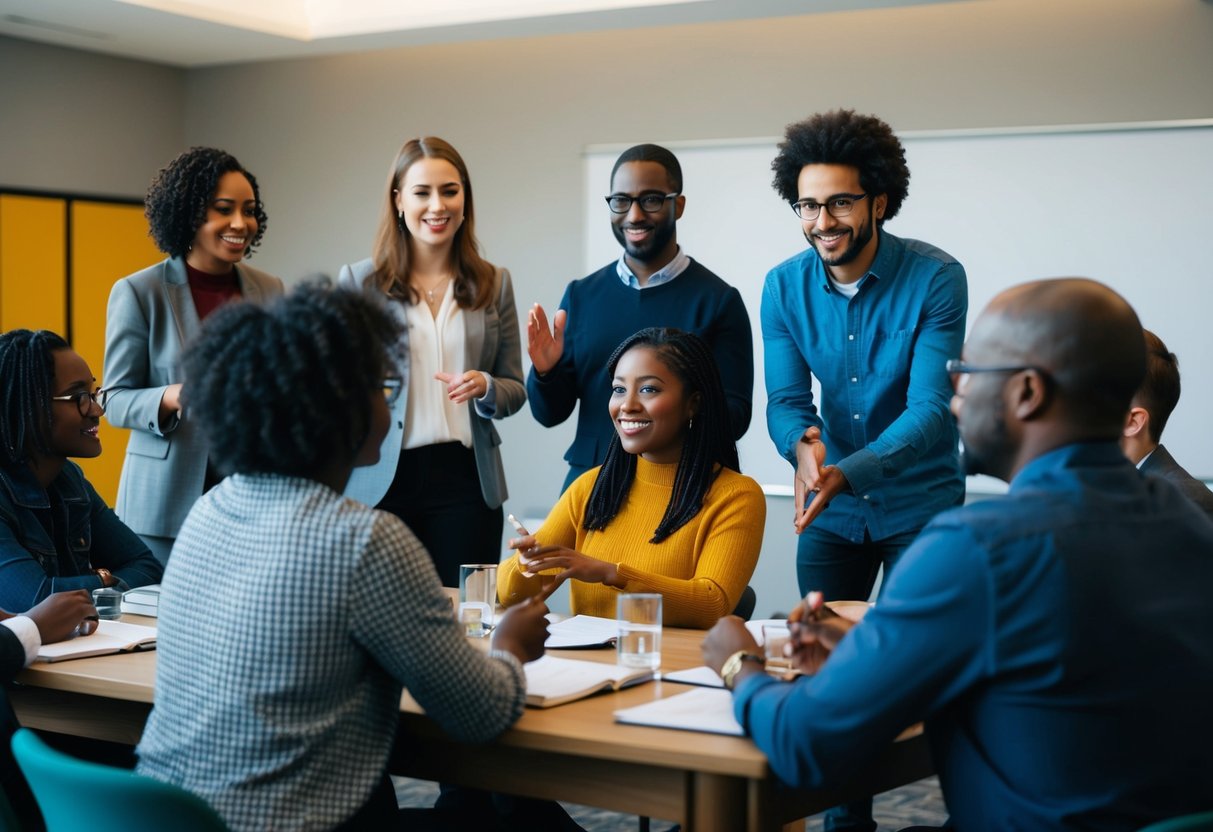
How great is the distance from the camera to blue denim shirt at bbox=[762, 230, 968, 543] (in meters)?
3.09

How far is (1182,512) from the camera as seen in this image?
64.6 inches

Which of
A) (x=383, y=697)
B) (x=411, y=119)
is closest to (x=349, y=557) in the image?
(x=383, y=697)

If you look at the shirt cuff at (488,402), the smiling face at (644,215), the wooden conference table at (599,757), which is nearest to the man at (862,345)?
the smiling face at (644,215)

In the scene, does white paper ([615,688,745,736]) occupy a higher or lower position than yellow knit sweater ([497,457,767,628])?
lower

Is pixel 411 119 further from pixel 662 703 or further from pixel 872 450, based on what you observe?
pixel 662 703

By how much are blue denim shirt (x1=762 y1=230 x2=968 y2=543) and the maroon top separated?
1.58m

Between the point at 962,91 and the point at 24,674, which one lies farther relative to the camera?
the point at 962,91

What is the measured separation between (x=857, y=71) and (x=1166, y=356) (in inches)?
117

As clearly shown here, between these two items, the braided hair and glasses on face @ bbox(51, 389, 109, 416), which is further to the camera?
the braided hair

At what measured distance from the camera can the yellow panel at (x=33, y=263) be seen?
6.27 meters

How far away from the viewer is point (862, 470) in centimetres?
295

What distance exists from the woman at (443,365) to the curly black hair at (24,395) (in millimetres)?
848

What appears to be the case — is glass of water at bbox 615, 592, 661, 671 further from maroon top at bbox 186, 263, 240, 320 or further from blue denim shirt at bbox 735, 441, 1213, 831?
maroon top at bbox 186, 263, 240, 320

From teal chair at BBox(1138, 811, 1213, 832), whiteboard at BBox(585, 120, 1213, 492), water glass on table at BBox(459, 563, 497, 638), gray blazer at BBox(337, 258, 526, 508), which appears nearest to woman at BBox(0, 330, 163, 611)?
gray blazer at BBox(337, 258, 526, 508)
